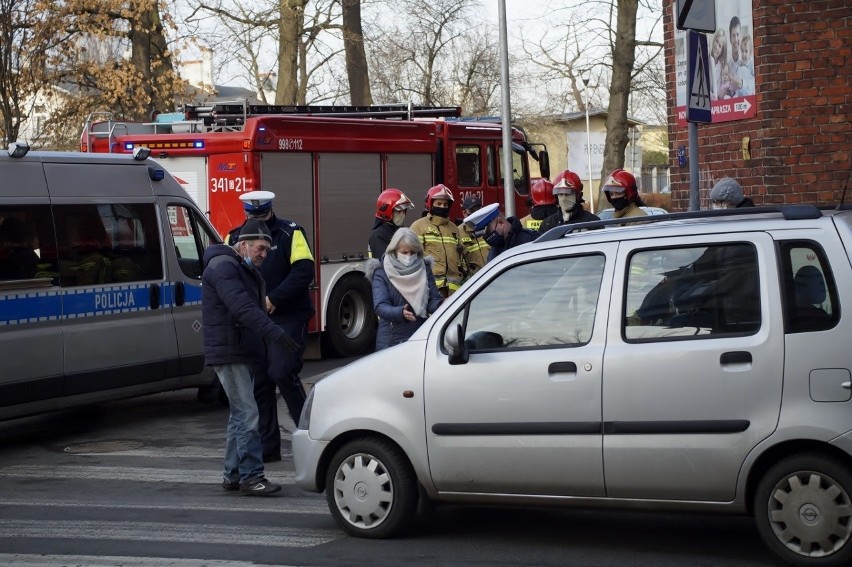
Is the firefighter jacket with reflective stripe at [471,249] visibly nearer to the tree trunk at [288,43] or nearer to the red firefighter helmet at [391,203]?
the red firefighter helmet at [391,203]

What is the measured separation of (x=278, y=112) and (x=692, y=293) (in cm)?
1240

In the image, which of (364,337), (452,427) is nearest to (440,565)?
(452,427)

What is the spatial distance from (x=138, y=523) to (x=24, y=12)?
20648 mm

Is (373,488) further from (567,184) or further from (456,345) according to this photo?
(567,184)

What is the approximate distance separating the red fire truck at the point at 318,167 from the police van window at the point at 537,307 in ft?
28.3

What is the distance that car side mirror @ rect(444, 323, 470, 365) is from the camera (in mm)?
6477

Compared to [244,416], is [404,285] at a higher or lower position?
higher

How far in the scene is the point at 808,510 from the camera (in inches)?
227

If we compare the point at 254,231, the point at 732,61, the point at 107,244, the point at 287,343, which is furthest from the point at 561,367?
the point at 732,61

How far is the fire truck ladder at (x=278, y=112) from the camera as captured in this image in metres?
16.6

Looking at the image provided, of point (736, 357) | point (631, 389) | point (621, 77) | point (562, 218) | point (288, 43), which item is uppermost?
point (288, 43)

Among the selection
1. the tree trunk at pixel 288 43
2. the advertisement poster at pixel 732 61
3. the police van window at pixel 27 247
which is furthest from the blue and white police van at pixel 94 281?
the tree trunk at pixel 288 43

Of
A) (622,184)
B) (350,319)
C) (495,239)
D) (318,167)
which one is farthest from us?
(350,319)

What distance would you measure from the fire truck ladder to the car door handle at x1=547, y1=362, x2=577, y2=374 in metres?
10.3
